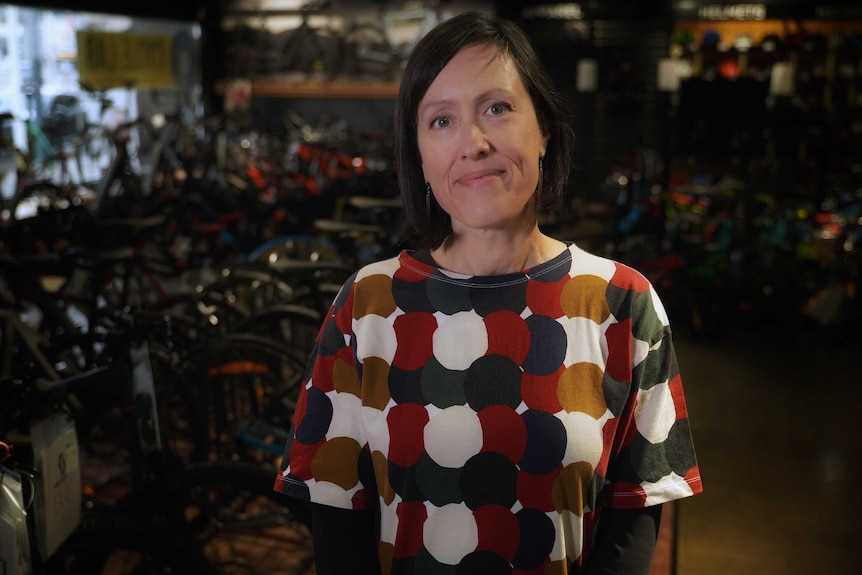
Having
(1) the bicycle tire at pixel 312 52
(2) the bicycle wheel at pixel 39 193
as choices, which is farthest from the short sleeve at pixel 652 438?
(1) the bicycle tire at pixel 312 52

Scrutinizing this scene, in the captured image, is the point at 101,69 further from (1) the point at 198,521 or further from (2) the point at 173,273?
(1) the point at 198,521

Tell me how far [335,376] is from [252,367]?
196cm

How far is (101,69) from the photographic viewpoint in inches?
348

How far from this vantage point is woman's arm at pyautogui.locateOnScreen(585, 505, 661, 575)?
1194mm

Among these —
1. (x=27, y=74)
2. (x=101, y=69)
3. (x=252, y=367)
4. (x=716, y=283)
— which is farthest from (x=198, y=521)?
(x=101, y=69)

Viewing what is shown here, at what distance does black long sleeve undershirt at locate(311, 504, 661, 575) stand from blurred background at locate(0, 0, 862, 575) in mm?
501

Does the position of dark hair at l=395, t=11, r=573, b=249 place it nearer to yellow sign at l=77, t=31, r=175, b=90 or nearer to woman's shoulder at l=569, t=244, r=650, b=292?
woman's shoulder at l=569, t=244, r=650, b=292

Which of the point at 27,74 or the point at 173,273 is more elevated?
the point at 27,74

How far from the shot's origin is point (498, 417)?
1.16 meters

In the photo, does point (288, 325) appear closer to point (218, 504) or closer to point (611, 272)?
point (218, 504)

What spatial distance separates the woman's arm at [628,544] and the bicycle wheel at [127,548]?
3.90 ft

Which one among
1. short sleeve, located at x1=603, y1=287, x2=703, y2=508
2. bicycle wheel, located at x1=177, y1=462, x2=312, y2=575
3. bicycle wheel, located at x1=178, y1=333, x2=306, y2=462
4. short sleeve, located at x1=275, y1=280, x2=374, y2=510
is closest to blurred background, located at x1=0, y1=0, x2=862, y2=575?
short sleeve, located at x1=275, y1=280, x2=374, y2=510

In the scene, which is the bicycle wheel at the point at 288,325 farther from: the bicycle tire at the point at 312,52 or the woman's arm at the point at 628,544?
the bicycle tire at the point at 312,52

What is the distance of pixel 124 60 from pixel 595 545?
9.34 metres
